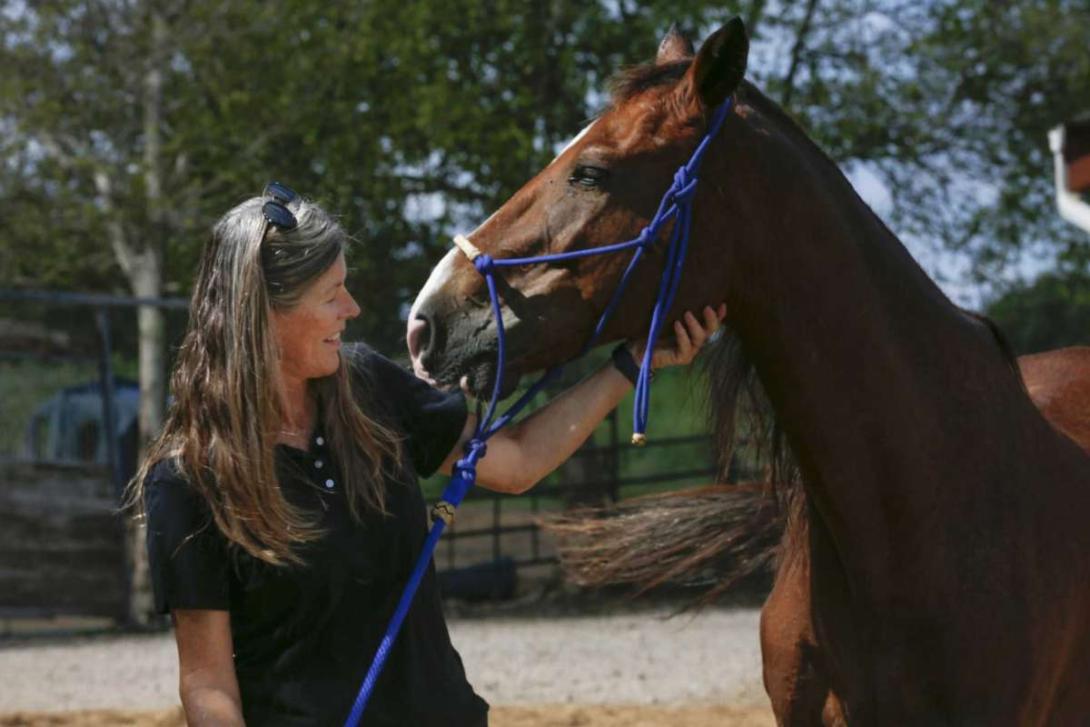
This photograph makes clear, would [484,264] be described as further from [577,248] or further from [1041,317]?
[1041,317]

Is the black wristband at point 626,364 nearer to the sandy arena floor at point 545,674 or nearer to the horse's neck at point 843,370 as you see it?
the horse's neck at point 843,370

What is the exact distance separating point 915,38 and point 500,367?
1018 centimetres

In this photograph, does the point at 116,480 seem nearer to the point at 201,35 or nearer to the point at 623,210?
the point at 201,35

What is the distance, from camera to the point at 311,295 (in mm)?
2549

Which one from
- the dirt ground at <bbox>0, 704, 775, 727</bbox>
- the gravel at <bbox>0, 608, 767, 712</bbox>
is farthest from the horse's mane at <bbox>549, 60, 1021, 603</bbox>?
the gravel at <bbox>0, 608, 767, 712</bbox>

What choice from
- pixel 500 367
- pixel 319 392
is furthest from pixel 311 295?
pixel 500 367

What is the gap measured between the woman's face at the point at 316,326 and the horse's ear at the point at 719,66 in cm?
74

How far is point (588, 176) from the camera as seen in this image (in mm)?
2787

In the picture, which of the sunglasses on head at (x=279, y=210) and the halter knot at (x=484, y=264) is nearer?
the sunglasses on head at (x=279, y=210)

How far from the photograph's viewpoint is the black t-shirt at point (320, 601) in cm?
247

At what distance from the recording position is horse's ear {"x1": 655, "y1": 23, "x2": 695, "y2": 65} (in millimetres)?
3100

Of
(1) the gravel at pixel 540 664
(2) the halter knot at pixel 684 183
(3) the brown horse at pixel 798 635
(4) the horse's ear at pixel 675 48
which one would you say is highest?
(4) the horse's ear at pixel 675 48

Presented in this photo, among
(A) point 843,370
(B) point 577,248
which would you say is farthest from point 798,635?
(B) point 577,248

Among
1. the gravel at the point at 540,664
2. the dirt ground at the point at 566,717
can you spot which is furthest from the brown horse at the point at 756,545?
the gravel at the point at 540,664
